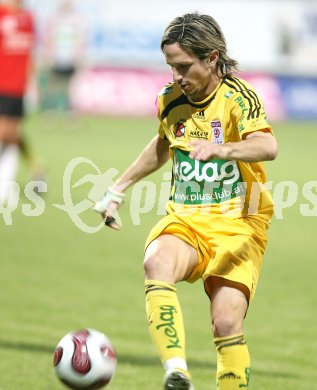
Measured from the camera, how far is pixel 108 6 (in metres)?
30.5

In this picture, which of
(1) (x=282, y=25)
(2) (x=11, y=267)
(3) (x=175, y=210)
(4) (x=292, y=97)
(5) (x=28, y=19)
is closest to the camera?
(3) (x=175, y=210)

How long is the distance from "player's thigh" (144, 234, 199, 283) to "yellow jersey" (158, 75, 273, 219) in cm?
29

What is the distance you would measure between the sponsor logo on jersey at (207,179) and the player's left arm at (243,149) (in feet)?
0.99

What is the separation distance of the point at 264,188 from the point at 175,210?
0.50 m

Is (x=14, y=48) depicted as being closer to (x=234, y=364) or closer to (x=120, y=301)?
(x=120, y=301)

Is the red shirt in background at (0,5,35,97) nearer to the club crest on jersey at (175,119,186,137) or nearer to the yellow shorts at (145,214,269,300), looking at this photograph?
the club crest on jersey at (175,119,186,137)

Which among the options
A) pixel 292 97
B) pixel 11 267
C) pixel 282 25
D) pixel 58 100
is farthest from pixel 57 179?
pixel 282 25

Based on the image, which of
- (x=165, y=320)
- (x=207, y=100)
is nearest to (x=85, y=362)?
(x=165, y=320)

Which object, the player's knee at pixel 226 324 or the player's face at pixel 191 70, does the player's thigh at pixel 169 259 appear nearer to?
the player's knee at pixel 226 324

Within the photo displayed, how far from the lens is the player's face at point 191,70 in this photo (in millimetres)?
5359

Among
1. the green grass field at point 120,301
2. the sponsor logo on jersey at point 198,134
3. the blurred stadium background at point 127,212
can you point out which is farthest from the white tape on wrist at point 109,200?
the green grass field at point 120,301

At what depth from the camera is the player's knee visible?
5.18 meters

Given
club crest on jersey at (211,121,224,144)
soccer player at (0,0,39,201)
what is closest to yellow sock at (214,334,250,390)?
club crest on jersey at (211,121,224,144)

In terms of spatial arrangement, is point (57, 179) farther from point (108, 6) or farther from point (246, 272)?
point (108, 6)
